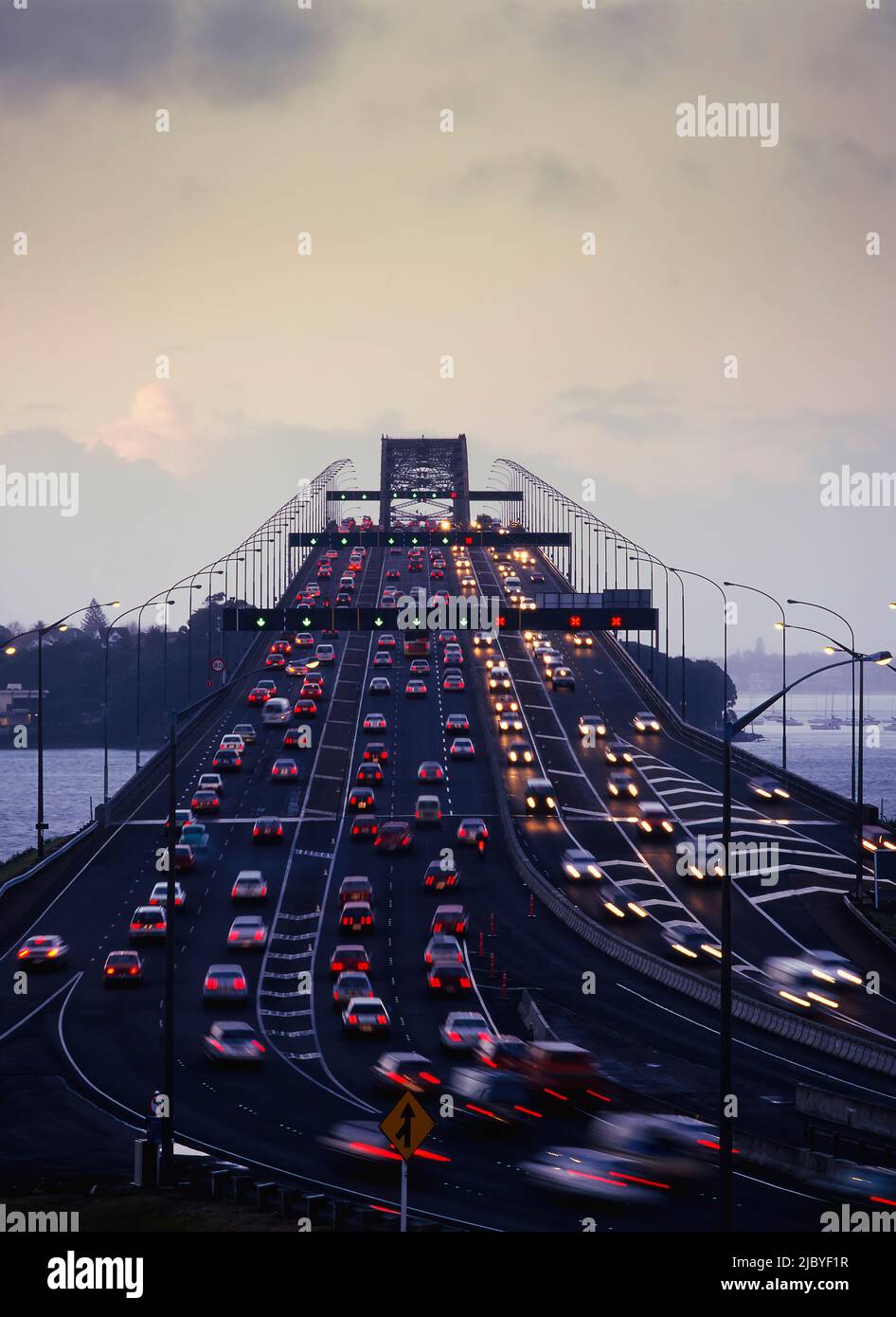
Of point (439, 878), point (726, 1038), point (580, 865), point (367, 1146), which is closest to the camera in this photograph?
point (726, 1038)

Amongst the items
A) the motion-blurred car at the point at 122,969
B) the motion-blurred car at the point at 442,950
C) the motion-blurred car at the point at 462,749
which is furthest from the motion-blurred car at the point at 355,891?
the motion-blurred car at the point at 462,749

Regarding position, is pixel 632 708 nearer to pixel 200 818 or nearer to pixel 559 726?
pixel 559 726

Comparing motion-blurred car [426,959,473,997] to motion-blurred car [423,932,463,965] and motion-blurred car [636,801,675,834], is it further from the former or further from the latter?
motion-blurred car [636,801,675,834]

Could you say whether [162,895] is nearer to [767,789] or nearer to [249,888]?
[249,888]

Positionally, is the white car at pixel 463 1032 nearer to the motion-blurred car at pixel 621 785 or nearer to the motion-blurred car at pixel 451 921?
the motion-blurred car at pixel 451 921

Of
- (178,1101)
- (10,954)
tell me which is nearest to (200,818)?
(10,954)

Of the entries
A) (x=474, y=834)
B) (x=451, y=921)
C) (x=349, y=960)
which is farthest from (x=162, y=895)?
(x=474, y=834)
